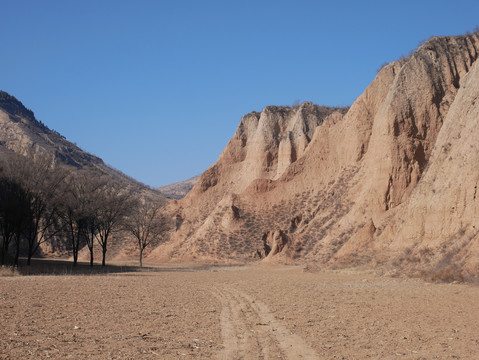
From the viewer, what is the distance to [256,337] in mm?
9969

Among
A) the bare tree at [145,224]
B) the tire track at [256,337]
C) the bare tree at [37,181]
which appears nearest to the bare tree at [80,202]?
the bare tree at [37,181]

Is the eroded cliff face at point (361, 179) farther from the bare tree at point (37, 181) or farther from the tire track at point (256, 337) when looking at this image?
the bare tree at point (37, 181)

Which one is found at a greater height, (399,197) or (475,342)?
(399,197)

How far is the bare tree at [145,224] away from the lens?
50.8m

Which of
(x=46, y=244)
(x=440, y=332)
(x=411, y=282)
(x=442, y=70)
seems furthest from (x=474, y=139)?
(x=46, y=244)

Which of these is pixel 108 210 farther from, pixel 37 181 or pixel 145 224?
pixel 37 181

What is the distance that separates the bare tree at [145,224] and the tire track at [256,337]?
3514cm

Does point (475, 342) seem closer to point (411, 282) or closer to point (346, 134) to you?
point (411, 282)

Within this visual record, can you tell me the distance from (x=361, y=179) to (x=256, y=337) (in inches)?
1281

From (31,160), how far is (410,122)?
27994 millimetres

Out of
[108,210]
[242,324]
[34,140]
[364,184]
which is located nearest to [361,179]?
[364,184]

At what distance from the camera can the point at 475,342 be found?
9.23 m

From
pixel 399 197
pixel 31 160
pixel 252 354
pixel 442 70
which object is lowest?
pixel 252 354

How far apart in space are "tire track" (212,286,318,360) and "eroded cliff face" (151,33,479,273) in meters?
10.6
